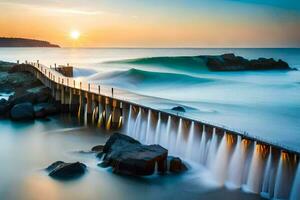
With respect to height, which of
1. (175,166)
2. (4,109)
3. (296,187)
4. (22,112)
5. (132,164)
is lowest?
(4,109)

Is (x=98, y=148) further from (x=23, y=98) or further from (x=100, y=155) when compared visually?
(x=23, y=98)

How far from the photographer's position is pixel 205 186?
44.5ft

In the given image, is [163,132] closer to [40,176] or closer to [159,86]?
[40,176]

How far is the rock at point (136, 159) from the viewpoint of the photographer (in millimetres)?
13852

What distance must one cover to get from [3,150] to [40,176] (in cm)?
523

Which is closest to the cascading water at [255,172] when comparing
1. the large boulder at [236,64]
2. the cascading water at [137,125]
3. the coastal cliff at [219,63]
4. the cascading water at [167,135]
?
the cascading water at [167,135]

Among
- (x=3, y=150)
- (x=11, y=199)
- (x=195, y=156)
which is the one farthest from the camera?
(x=3, y=150)

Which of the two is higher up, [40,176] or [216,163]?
[216,163]

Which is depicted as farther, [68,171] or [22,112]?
[22,112]

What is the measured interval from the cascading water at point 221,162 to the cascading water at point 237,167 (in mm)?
267

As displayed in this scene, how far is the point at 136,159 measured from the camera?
1388cm

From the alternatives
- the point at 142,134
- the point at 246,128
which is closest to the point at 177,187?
the point at 142,134

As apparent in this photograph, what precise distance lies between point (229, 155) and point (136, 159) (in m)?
3.42

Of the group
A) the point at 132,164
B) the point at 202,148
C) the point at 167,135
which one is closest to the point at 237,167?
the point at 202,148
